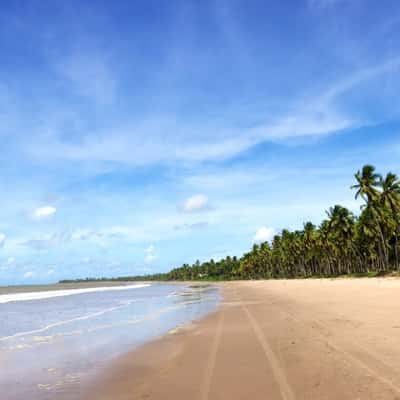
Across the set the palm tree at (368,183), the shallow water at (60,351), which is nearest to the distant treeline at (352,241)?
the palm tree at (368,183)

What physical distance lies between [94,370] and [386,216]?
61224 mm

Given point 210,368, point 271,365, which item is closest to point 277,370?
point 271,365

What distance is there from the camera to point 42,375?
979 centimetres

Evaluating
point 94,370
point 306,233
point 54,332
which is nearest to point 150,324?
point 54,332

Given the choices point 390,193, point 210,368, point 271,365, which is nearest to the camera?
point 271,365

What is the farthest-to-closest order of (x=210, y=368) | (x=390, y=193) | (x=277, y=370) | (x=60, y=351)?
(x=390, y=193), (x=60, y=351), (x=210, y=368), (x=277, y=370)

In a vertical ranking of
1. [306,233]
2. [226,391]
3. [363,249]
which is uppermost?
[306,233]

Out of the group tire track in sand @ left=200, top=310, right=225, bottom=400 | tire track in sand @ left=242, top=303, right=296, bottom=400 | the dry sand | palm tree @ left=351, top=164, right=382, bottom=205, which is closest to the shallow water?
the dry sand

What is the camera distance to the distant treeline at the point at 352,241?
58281 millimetres

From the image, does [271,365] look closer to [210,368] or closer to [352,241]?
[210,368]

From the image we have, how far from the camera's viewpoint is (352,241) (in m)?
80.2

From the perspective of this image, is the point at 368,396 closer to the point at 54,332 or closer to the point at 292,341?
the point at 292,341

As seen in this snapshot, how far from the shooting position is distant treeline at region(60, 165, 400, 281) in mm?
58281

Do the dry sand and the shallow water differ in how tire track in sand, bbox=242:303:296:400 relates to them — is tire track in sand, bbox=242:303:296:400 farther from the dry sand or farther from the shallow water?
the shallow water
